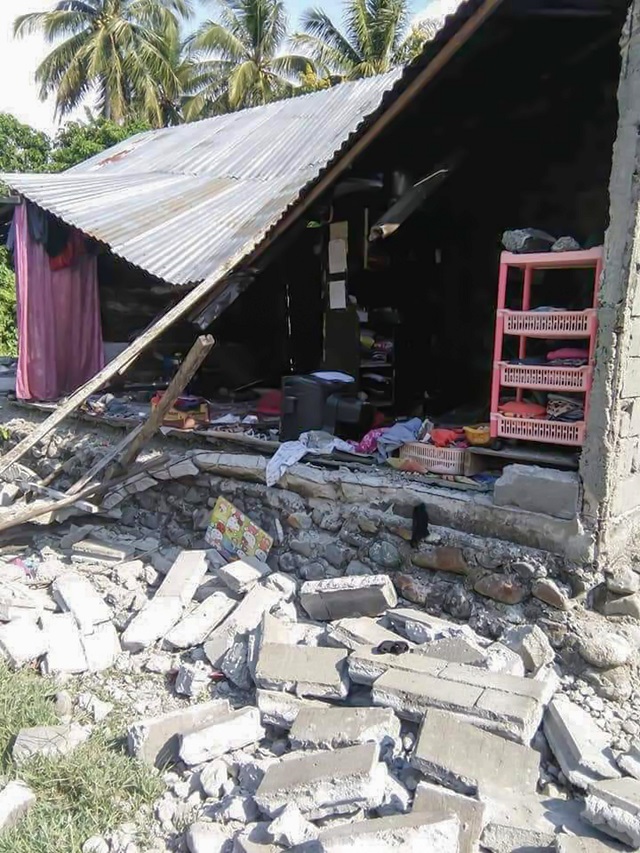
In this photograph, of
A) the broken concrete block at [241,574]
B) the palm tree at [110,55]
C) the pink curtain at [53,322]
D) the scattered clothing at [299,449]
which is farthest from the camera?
the palm tree at [110,55]

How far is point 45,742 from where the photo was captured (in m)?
3.62

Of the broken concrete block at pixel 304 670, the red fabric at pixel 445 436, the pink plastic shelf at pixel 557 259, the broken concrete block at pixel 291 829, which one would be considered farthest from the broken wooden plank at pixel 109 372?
the broken concrete block at pixel 291 829

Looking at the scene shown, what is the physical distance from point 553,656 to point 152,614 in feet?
8.56

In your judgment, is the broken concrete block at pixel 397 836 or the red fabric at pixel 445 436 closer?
the broken concrete block at pixel 397 836

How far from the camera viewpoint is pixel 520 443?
4809 mm

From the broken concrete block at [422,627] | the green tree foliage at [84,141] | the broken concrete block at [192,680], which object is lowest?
the broken concrete block at [192,680]

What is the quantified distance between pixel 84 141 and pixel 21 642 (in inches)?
703

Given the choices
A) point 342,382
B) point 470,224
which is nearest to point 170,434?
point 342,382

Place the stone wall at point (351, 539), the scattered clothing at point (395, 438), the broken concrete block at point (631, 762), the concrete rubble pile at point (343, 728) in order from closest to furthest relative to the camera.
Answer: the concrete rubble pile at point (343, 728)
the broken concrete block at point (631, 762)
the stone wall at point (351, 539)
the scattered clothing at point (395, 438)

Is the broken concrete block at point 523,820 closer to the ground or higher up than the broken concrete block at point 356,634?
closer to the ground

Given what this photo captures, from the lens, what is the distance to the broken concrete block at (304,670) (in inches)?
150

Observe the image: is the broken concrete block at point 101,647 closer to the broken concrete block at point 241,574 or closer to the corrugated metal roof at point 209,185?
the broken concrete block at point 241,574

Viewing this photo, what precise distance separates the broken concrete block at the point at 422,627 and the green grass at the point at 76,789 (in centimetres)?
163

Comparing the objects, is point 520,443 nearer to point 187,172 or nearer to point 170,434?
point 170,434
